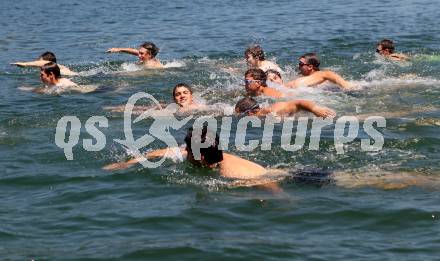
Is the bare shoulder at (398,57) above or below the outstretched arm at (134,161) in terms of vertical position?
above

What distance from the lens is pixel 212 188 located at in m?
8.85

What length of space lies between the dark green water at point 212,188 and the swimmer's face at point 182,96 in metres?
1.00

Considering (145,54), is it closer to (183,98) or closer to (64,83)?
(64,83)

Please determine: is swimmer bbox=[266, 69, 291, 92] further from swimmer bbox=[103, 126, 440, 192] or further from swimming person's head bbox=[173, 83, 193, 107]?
swimmer bbox=[103, 126, 440, 192]

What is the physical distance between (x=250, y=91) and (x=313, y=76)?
1.67 meters

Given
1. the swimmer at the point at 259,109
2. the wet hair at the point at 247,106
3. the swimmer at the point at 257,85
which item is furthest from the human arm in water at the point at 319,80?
the wet hair at the point at 247,106

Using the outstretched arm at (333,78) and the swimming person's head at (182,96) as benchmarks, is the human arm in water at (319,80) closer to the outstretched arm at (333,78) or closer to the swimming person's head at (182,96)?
the outstretched arm at (333,78)

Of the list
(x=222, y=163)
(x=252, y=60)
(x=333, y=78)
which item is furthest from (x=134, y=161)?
(x=252, y=60)

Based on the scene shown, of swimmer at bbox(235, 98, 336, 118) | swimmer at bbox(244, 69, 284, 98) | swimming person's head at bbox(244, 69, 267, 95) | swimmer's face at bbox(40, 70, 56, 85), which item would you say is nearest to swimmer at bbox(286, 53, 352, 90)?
swimmer at bbox(244, 69, 284, 98)

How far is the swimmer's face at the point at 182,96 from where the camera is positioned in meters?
13.0

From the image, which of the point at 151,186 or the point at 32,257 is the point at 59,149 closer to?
the point at 151,186

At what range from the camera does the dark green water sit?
7.23m

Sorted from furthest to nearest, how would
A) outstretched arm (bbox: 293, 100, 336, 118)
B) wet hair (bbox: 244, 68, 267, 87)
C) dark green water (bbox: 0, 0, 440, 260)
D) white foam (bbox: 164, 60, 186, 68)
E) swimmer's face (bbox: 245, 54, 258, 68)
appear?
1. white foam (bbox: 164, 60, 186, 68)
2. swimmer's face (bbox: 245, 54, 258, 68)
3. wet hair (bbox: 244, 68, 267, 87)
4. outstretched arm (bbox: 293, 100, 336, 118)
5. dark green water (bbox: 0, 0, 440, 260)

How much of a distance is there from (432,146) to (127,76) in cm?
902
